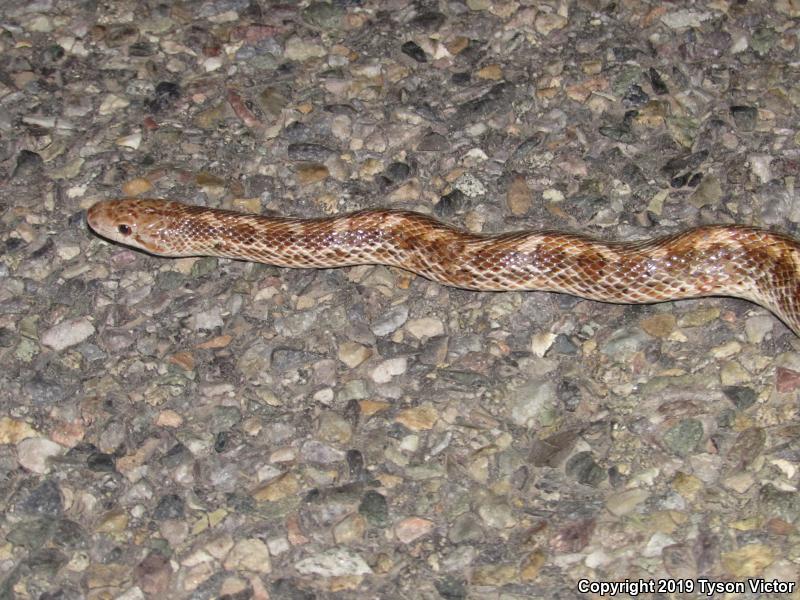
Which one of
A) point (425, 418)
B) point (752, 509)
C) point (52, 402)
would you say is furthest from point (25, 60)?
point (752, 509)

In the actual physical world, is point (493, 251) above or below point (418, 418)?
above

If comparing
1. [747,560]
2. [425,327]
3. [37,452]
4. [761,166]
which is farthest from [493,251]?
[37,452]

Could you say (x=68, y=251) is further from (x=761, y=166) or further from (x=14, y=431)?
(x=761, y=166)

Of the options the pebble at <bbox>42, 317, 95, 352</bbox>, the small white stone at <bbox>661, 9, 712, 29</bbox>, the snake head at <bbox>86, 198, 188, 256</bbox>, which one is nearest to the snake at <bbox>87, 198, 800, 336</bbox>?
the snake head at <bbox>86, 198, 188, 256</bbox>

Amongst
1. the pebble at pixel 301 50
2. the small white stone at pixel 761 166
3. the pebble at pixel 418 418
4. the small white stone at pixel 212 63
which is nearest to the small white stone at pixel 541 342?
the pebble at pixel 418 418

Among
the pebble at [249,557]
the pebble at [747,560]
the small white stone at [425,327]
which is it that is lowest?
the pebble at [249,557]

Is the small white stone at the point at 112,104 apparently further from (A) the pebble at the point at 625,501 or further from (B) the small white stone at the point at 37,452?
(A) the pebble at the point at 625,501

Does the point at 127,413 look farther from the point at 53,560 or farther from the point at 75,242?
the point at 75,242

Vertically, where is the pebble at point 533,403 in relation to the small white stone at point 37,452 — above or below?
above
